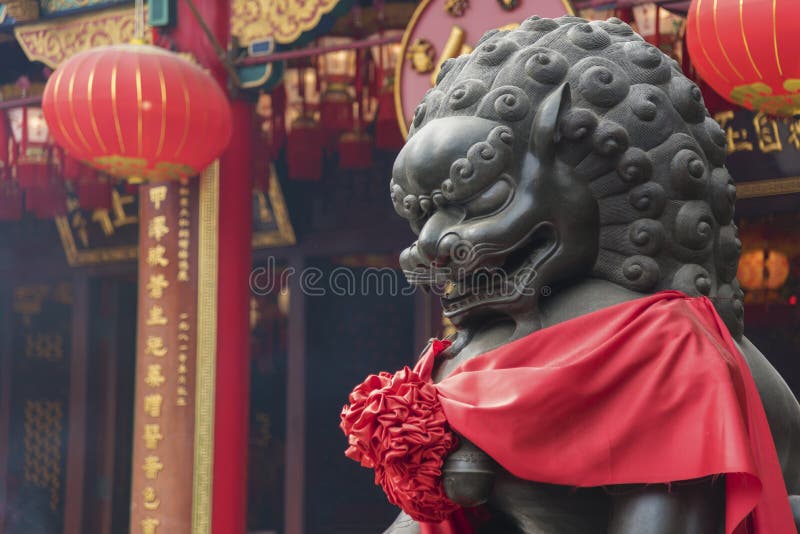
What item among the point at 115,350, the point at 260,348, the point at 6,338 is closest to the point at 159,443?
the point at 260,348

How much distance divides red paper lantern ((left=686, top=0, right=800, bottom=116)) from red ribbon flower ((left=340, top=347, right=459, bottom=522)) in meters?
2.10

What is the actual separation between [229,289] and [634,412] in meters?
3.72

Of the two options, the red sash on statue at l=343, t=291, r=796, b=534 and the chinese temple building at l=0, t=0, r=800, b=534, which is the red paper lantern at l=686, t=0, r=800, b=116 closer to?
the chinese temple building at l=0, t=0, r=800, b=534

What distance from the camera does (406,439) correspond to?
1355 mm

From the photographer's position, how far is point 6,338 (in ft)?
24.7

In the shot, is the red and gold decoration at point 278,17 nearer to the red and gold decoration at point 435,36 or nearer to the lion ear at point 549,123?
the red and gold decoration at point 435,36

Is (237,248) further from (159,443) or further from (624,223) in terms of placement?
(624,223)

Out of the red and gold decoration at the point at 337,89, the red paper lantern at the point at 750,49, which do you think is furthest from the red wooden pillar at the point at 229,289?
the red paper lantern at the point at 750,49

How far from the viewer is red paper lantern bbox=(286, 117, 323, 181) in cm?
571

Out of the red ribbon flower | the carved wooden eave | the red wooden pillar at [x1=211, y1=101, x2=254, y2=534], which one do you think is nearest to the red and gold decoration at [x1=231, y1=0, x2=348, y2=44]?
the red wooden pillar at [x1=211, y1=101, x2=254, y2=534]

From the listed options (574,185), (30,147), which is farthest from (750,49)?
(30,147)

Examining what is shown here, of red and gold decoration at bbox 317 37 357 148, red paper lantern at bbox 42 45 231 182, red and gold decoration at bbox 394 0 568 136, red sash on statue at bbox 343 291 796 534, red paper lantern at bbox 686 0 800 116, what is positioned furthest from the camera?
red and gold decoration at bbox 317 37 357 148

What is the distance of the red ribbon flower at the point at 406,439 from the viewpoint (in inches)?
53.6

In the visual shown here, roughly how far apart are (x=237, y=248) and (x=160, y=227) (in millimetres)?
342
